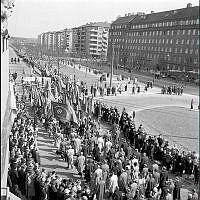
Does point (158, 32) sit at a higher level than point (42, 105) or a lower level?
higher

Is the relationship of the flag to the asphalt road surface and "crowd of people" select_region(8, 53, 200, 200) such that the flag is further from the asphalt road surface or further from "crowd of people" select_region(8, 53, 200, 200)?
the asphalt road surface

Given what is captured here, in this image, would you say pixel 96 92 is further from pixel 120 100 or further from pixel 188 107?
pixel 188 107

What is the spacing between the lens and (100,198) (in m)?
11.7

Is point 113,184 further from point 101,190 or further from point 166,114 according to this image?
point 166,114

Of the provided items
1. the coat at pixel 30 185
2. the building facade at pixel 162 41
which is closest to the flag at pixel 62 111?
the coat at pixel 30 185

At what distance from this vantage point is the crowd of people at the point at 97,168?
1083 centimetres

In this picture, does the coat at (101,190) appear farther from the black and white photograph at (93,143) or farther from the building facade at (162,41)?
the building facade at (162,41)

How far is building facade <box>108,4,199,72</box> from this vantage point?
7638cm

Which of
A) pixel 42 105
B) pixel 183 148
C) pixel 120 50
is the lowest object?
pixel 183 148

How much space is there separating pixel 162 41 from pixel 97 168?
7820 cm

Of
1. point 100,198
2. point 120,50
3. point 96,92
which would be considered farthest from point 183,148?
point 120,50

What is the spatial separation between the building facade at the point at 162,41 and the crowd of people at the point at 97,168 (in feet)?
168

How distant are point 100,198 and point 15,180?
9.43ft

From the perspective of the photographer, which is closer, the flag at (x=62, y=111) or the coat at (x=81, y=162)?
the coat at (x=81, y=162)
